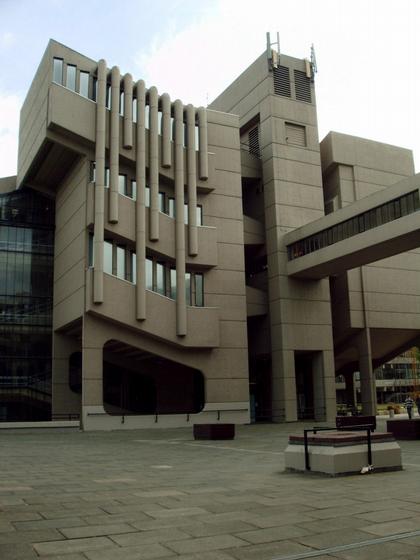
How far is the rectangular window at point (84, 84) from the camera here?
3791 cm

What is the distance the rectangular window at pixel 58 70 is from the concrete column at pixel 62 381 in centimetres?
1733

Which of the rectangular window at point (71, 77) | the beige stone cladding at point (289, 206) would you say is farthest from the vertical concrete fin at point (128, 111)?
the beige stone cladding at point (289, 206)

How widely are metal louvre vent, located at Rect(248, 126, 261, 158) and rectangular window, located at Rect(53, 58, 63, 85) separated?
636 inches

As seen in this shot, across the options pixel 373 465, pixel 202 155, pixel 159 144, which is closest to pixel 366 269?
pixel 202 155

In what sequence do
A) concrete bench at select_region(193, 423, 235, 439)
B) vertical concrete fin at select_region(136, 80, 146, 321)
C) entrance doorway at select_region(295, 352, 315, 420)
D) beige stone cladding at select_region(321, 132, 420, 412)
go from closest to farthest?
1. concrete bench at select_region(193, 423, 235, 439)
2. vertical concrete fin at select_region(136, 80, 146, 321)
3. beige stone cladding at select_region(321, 132, 420, 412)
4. entrance doorway at select_region(295, 352, 315, 420)

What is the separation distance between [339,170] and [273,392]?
19.3 meters

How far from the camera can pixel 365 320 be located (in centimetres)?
4719

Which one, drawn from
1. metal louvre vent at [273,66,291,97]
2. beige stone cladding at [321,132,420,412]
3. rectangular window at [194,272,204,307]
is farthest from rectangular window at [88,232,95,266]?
beige stone cladding at [321,132,420,412]

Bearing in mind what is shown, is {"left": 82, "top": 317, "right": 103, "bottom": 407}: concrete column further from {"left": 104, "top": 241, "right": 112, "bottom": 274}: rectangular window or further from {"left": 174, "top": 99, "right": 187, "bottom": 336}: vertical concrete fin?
{"left": 174, "top": 99, "right": 187, "bottom": 336}: vertical concrete fin

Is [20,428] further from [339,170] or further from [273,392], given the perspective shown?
[339,170]

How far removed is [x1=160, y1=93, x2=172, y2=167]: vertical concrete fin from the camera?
39531 mm

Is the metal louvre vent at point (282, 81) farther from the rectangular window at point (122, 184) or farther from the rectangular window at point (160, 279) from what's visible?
the rectangular window at point (160, 279)

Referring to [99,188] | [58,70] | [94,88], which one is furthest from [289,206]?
[58,70]

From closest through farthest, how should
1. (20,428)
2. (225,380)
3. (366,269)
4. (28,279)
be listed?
1. (20,428)
2. (225,380)
3. (28,279)
4. (366,269)
